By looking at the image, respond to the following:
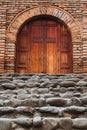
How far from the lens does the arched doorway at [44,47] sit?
37.0ft

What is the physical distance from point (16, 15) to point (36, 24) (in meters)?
0.79

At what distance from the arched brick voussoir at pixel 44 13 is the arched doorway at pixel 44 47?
0.23 meters

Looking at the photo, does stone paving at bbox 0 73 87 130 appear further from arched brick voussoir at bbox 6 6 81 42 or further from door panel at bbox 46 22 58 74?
arched brick voussoir at bbox 6 6 81 42

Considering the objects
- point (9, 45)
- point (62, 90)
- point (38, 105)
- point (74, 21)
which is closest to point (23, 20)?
point (9, 45)

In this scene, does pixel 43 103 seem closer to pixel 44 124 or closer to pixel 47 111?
pixel 47 111

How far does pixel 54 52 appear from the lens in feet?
37.4

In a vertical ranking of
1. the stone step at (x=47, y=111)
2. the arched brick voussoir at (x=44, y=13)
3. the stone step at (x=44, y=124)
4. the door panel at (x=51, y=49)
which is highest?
the arched brick voussoir at (x=44, y=13)

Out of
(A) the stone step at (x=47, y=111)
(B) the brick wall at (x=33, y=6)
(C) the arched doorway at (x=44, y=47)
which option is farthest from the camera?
(C) the arched doorway at (x=44, y=47)

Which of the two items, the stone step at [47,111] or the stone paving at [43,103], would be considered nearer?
the stone paving at [43,103]

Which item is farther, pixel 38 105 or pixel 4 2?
pixel 4 2

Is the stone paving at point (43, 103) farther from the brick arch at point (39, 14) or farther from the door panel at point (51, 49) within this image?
the door panel at point (51, 49)

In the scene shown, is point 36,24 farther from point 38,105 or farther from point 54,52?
point 38,105

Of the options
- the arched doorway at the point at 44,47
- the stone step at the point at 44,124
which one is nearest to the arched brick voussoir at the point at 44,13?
the arched doorway at the point at 44,47

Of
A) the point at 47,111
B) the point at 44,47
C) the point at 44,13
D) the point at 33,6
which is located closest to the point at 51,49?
the point at 44,47
